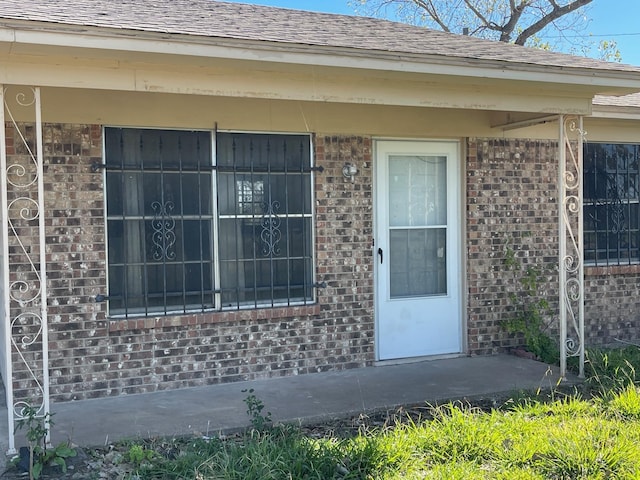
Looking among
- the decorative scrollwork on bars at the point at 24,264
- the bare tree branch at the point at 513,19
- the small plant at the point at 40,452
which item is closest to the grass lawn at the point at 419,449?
the small plant at the point at 40,452

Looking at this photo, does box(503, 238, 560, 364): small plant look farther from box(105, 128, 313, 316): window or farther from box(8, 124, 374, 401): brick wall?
box(105, 128, 313, 316): window

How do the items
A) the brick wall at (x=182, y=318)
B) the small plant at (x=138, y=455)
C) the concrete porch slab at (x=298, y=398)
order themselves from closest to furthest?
the small plant at (x=138, y=455) → the concrete porch slab at (x=298, y=398) → the brick wall at (x=182, y=318)

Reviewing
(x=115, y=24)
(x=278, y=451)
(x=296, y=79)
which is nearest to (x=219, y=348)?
(x=278, y=451)

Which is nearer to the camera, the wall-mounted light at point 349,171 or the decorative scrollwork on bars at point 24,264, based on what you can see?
the decorative scrollwork on bars at point 24,264

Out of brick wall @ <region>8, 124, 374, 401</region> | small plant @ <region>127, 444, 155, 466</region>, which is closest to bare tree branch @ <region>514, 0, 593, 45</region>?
brick wall @ <region>8, 124, 374, 401</region>

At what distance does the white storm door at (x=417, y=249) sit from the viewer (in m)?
6.80

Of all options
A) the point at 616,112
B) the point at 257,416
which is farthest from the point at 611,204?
the point at 257,416

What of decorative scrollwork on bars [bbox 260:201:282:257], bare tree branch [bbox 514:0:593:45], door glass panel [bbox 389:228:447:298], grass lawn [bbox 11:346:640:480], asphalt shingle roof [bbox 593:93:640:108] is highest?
bare tree branch [bbox 514:0:593:45]

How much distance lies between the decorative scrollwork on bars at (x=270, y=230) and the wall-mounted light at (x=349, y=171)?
74 centimetres

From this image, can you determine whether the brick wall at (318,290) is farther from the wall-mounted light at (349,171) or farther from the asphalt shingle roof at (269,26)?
the asphalt shingle roof at (269,26)

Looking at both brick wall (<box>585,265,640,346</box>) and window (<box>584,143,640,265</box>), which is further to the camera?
window (<box>584,143,640,265</box>)

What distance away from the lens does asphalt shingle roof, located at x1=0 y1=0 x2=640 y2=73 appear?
177 inches

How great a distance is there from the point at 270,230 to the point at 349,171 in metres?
0.98

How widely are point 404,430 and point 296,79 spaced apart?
2.75 m
